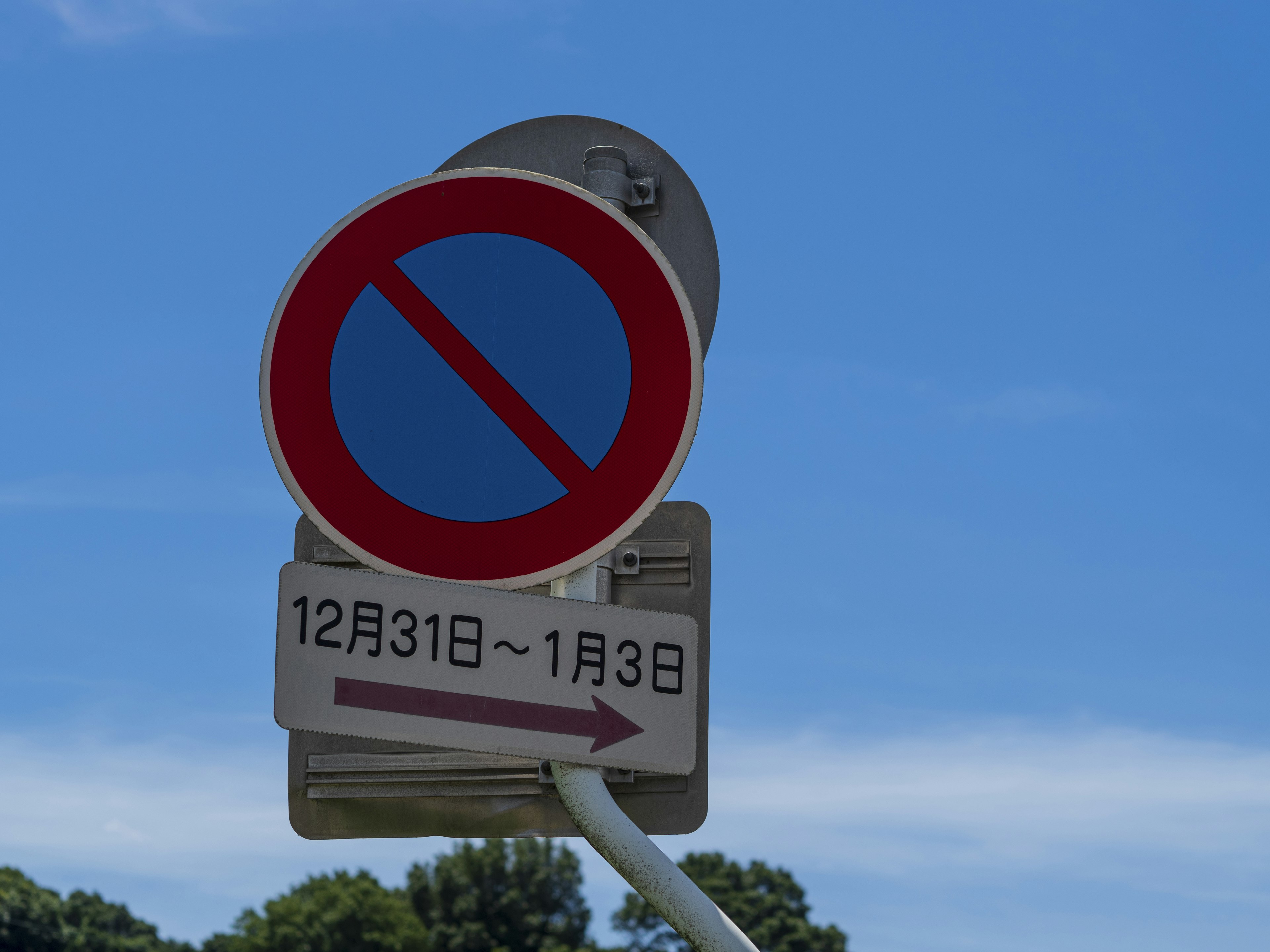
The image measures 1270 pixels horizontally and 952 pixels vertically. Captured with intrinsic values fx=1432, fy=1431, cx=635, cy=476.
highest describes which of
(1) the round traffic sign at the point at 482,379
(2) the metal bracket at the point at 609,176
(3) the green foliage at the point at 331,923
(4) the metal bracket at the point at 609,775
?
(3) the green foliage at the point at 331,923

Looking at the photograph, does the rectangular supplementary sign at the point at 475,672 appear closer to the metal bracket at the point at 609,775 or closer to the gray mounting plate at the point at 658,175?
the metal bracket at the point at 609,775

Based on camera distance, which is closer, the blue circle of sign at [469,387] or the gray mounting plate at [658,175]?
the blue circle of sign at [469,387]

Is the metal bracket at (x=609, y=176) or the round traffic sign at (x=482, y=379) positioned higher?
the metal bracket at (x=609, y=176)

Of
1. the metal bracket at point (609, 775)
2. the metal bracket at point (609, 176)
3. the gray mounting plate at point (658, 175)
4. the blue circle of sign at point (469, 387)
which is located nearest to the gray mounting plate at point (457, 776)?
the metal bracket at point (609, 775)

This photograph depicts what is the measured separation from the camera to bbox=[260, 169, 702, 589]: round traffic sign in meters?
1.71

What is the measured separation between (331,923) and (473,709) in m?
53.5

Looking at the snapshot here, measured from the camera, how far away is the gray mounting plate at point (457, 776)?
2.65 m

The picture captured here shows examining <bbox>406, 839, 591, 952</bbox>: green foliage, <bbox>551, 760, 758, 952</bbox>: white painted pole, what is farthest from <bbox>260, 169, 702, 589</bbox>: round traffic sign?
<bbox>406, 839, 591, 952</bbox>: green foliage

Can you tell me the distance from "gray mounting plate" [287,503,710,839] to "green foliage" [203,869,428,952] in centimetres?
5193

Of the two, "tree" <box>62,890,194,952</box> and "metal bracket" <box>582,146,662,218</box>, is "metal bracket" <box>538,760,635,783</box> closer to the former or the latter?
"metal bracket" <box>582,146,662,218</box>

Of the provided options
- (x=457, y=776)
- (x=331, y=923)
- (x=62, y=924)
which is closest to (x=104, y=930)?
(x=62, y=924)

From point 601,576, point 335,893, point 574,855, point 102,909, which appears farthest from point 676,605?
point 102,909

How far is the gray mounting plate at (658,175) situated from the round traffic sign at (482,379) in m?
0.78

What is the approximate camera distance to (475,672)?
1.66 meters
